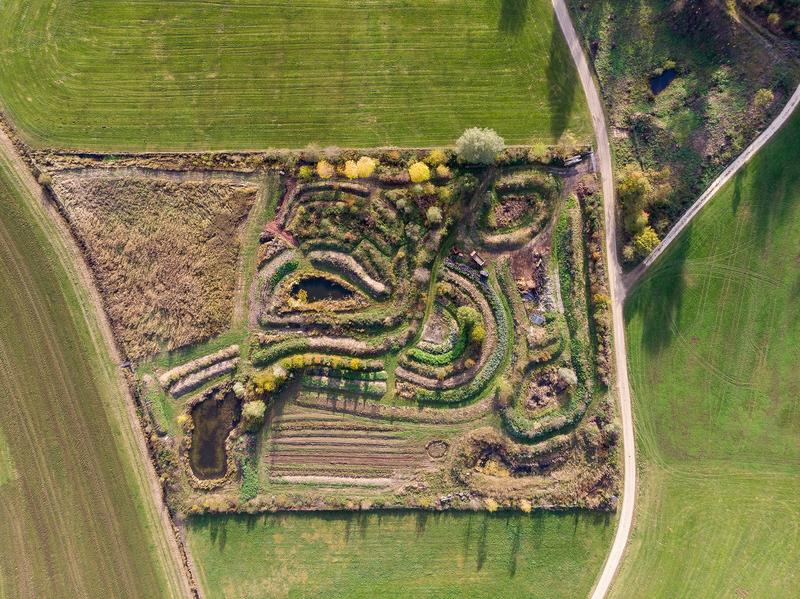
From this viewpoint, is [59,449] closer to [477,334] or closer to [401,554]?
[401,554]

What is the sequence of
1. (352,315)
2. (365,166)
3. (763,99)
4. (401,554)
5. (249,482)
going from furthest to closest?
(352,315), (249,482), (401,554), (365,166), (763,99)

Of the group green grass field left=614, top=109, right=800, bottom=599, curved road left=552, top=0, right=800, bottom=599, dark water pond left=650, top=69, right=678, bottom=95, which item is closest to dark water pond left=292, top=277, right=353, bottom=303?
curved road left=552, top=0, right=800, bottom=599

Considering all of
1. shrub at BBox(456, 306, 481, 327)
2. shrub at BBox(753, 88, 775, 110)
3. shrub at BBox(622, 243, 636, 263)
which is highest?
shrub at BBox(753, 88, 775, 110)

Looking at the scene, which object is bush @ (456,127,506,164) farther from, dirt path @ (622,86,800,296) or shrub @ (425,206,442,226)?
dirt path @ (622,86,800,296)

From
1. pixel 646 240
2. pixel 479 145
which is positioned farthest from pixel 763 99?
pixel 479 145

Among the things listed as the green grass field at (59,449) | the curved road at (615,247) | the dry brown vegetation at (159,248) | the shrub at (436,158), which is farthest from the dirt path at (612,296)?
the green grass field at (59,449)

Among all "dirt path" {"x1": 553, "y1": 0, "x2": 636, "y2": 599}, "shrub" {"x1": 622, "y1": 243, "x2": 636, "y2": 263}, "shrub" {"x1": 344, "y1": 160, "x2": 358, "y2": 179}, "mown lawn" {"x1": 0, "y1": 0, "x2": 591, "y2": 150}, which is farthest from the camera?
"mown lawn" {"x1": 0, "y1": 0, "x2": 591, "y2": 150}

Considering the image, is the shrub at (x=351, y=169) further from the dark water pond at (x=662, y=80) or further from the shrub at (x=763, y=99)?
the shrub at (x=763, y=99)
